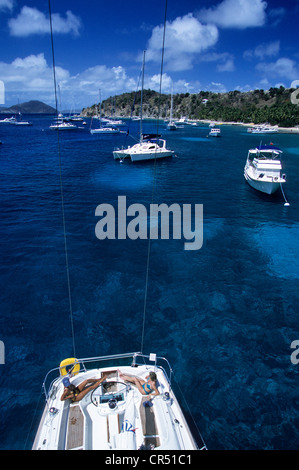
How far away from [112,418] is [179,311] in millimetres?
7175

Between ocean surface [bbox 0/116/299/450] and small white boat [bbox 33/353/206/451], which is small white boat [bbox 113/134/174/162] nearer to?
ocean surface [bbox 0/116/299/450]

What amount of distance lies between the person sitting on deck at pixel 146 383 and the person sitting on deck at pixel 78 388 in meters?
0.85

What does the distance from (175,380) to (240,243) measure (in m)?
13.7

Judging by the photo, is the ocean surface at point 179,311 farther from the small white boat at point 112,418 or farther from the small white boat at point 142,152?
the small white boat at point 142,152

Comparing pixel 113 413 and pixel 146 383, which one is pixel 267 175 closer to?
pixel 146 383

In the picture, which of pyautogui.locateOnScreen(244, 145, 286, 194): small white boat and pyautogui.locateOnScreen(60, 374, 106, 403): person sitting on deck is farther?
pyautogui.locateOnScreen(244, 145, 286, 194): small white boat

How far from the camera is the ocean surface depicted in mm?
9461

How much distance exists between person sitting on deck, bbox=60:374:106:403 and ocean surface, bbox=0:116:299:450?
226 centimetres

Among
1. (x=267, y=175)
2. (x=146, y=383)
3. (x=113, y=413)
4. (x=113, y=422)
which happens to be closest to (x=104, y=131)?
(x=267, y=175)

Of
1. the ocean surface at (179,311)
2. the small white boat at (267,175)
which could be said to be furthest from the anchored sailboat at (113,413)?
the small white boat at (267,175)

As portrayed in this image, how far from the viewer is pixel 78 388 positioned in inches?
322

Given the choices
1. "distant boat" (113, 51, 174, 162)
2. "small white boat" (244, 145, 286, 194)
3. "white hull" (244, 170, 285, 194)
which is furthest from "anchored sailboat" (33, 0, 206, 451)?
"distant boat" (113, 51, 174, 162)

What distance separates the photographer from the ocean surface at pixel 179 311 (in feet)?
31.0
